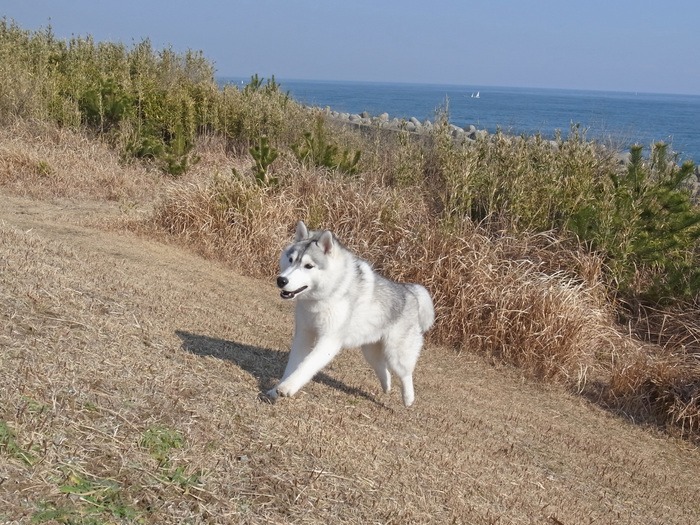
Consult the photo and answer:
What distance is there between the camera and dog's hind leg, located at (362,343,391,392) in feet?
18.8

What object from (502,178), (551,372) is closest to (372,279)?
(551,372)

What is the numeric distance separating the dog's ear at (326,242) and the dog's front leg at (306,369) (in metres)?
0.60

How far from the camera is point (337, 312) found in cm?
511

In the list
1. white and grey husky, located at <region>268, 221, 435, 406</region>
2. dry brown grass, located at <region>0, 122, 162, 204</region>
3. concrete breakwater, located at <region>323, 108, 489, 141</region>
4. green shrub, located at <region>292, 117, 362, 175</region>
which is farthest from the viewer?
concrete breakwater, located at <region>323, 108, 489, 141</region>

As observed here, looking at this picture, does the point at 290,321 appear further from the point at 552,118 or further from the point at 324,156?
the point at 552,118

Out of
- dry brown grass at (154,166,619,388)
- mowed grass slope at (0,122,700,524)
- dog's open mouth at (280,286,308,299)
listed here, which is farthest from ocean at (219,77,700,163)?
dog's open mouth at (280,286,308,299)

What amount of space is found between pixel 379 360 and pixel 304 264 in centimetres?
126

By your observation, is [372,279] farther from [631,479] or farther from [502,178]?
[502,178]

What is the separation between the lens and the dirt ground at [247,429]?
3.36 metres

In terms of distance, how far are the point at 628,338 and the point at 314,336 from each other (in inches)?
200

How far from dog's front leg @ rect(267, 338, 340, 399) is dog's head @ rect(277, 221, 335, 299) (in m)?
0.39

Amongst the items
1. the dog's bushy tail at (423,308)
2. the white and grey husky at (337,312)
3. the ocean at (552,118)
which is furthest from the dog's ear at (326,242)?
the ocean at (552,118)

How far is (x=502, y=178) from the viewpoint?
10516mm

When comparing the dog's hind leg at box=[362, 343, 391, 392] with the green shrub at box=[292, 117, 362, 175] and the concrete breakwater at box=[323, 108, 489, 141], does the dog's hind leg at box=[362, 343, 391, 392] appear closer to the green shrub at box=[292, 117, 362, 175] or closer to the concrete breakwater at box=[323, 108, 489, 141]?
the concrete breakwater at box=[323, 108, 489, 141]
